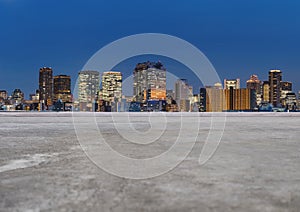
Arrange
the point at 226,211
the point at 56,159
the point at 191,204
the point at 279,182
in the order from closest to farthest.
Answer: the point at 226,211 < the point at 191,204 < the point at 279,182 < the point at 56,159

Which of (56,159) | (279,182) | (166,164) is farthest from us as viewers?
(56,159)

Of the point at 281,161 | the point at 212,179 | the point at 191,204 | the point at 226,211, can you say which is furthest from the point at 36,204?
the point at 281,161

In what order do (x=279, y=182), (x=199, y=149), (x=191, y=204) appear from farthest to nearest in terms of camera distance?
(x=199, y=149), (x=279, y=182), (x=191, y=204)

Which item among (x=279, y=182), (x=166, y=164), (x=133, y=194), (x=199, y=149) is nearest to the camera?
(x=133, y=194)

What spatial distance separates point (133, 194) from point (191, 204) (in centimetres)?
82

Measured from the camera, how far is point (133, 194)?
13.3ft

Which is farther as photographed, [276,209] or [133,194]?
[133,194]

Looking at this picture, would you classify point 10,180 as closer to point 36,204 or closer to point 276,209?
point 36,204

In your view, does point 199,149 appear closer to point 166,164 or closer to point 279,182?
point 166,164

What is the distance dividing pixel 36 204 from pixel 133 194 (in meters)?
1.18

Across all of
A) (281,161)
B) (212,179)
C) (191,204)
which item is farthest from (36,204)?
(281,161)

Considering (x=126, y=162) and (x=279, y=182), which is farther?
(x=126, y=162)

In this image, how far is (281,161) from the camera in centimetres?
654

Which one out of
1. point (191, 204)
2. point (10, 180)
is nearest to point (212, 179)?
point (191, 204)
